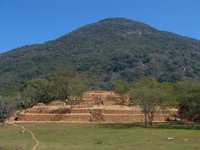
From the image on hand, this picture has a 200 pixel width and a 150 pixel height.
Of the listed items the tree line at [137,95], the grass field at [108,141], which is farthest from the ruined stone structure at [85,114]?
the grass field at [108,141]

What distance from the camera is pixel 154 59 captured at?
7421 inches

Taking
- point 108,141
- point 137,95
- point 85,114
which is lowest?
point 108,141

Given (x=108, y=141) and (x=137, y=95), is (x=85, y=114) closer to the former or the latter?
(x=137, y=95)

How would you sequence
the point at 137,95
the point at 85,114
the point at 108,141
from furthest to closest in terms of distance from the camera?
1. the point at 85,114
2. the point at 137,95
3. the point at 108,141

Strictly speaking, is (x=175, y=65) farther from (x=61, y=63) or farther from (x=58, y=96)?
(x=58, y=96)

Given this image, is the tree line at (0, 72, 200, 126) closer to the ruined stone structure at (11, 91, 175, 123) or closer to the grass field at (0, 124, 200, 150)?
the ruined stone structure at (11, 91, 175, 123)

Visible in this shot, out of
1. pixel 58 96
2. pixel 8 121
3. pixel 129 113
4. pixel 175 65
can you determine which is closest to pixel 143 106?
pixel 129 113

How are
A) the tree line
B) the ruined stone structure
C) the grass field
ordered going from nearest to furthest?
the grass field
the tree line
the ruined stone structure

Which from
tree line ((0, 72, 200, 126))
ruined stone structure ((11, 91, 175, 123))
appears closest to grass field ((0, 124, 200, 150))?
tree line ((0, 72, 200, 126))

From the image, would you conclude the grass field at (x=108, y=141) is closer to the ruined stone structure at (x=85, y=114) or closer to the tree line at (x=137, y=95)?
the tree line at (x=137, y=95)

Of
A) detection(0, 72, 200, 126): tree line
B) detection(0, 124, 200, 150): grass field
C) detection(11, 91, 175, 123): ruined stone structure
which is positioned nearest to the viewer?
detection(0, 124, 200, 150): grass field

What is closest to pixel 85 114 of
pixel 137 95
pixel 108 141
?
pixel 137 95

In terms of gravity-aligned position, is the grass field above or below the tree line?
below

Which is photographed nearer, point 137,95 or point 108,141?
point 108,141
